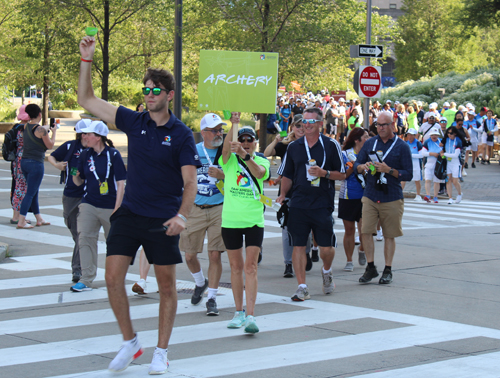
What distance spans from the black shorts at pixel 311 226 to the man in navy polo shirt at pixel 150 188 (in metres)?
2.65

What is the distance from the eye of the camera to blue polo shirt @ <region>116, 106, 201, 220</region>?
5086 millimetres

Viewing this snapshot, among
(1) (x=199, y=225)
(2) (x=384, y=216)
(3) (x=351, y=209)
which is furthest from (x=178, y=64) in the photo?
(1) (x=199, y=225)

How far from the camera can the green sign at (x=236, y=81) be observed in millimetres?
6762

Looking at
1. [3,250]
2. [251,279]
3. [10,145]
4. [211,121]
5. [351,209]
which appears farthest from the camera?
[10,145]

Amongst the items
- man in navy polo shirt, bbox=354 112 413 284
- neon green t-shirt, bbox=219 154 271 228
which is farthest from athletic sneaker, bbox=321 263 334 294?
neon green t-shirt, bbox=219 154 271 228

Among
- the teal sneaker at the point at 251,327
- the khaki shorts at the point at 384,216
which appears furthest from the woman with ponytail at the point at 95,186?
the khaki shorts at the point at 384,216

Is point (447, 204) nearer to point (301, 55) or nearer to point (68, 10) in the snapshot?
point (301, 55)

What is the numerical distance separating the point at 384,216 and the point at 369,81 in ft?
27.8

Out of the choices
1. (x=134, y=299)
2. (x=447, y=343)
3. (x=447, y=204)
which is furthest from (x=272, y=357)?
(x=447, y=204)

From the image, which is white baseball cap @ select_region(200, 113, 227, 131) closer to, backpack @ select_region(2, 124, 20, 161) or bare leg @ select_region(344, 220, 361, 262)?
bare leg @ select_region(344, 220, 361, 262)

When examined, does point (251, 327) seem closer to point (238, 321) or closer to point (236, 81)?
point (238, 321)

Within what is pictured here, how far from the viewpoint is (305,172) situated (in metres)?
7.64

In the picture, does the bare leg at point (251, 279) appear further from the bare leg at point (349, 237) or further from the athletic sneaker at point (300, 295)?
the bare leg at point (349, 237)

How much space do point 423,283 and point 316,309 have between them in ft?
6.63
